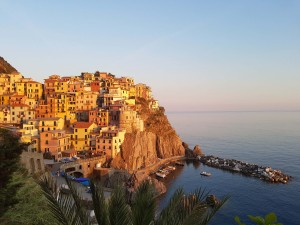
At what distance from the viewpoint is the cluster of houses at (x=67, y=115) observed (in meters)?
52.1

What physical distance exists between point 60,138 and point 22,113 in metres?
13.0

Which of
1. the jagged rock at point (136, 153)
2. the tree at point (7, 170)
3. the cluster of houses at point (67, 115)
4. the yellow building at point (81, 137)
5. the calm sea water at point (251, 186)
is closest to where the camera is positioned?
the tree at point (7, 170)

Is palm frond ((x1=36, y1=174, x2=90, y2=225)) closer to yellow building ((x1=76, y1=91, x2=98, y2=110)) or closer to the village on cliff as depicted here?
the village on cliff

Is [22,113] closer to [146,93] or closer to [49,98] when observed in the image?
[49,98]

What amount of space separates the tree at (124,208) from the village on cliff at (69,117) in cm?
4243

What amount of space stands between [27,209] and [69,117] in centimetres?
5468

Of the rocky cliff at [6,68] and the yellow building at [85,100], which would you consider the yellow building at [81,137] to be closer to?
the yellow building at [85,100]

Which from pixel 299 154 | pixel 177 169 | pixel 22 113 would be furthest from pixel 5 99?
pixel 299 154

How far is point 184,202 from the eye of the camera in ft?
16.3

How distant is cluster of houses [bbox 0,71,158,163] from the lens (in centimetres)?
5212

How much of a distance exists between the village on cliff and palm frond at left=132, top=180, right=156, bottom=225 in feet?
140

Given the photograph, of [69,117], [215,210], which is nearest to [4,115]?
[69,117]

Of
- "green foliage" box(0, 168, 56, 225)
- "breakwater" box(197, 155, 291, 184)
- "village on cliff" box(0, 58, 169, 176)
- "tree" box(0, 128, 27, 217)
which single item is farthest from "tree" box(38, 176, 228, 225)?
"breakwater" box(197, 155, 291, 184)


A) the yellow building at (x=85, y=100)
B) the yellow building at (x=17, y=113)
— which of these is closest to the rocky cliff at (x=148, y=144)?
the yellow building at (x=85, y=100)
